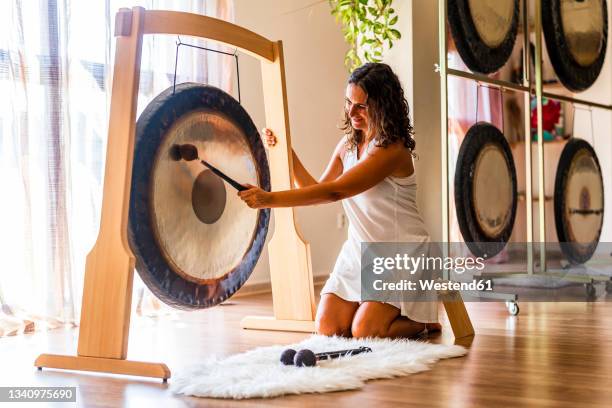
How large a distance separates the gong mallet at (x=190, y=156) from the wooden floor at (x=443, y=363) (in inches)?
20.7

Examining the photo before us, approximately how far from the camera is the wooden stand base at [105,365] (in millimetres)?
2096

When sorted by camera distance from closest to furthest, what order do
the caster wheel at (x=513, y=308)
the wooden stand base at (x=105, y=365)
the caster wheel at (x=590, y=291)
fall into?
the wooden stand base at (x=105, y=365)
the caster wheel at (x=513, y=308)
the caster wheel at (x=590, y=291)

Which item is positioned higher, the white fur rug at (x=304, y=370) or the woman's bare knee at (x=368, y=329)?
the woman's bare knee at (x=368, y=329)

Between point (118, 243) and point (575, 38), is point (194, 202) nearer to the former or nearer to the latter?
point (118, 243)

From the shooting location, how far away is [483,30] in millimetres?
3467

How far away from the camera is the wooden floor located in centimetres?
187

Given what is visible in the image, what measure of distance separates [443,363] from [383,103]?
848mm

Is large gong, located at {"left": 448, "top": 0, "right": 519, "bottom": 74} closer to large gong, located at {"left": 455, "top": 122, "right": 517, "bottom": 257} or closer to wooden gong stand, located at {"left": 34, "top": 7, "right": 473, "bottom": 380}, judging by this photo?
large gong, located at {"left": 455, "top": 122, "right": 517, "bottom": 257}

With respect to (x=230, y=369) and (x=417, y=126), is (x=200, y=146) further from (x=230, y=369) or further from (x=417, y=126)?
(x=417, y=126)

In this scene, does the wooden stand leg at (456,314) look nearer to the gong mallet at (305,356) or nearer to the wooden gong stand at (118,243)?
the gong mallet at (305,356)

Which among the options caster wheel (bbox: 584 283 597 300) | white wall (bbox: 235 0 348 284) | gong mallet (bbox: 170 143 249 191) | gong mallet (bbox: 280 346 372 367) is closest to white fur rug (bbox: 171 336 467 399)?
gong mallet (bbox: 280 346 372 367)

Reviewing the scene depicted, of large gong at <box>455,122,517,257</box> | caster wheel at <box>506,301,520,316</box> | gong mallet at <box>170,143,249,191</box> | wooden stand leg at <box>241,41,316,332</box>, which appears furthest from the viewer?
large gong at <box>455,122,517,257</box>

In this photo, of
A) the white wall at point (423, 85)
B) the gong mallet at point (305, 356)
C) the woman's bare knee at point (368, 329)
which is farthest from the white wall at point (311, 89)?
the gong mallet at point (305, 356)

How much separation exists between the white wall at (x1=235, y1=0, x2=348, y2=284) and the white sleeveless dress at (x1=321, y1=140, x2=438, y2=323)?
155 centimetres
